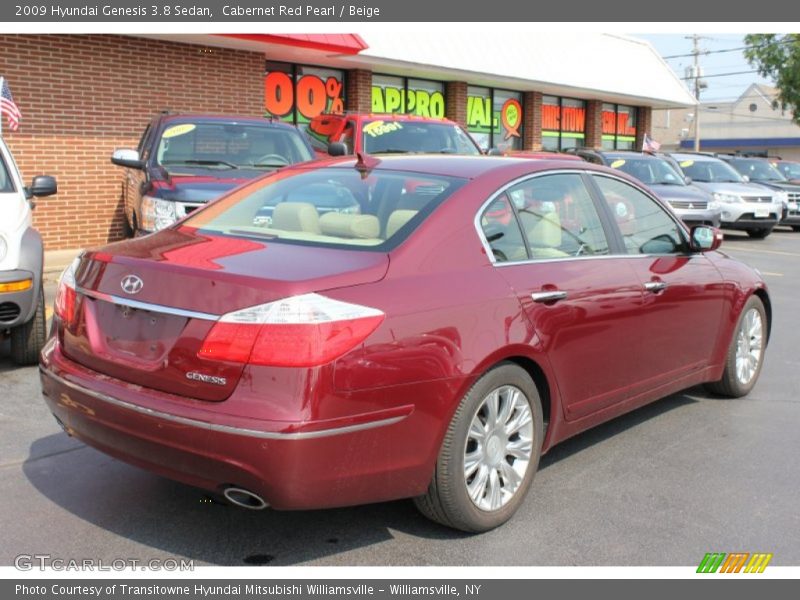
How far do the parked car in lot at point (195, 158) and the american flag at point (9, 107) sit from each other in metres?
2.33

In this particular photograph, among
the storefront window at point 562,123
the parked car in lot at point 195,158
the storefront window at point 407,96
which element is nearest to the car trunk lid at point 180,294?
the parked car in lot at point 195,158

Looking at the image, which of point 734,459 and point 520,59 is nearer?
point 734,459

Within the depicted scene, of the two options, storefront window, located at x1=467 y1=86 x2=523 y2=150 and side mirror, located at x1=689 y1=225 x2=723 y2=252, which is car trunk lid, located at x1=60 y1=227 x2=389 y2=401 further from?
storefront window, located at x1=467 y1=86 x2=523 y2=150

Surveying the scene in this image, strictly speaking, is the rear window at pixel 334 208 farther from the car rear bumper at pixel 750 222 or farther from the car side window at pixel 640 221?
the car rear bumper at pixel 750 222

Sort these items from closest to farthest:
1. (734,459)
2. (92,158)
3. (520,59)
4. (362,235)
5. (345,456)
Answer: (345,456) → (362,235) → (734,459) → (92,158) → (520,59)

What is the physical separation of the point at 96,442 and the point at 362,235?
1417mm

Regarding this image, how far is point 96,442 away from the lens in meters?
3.62

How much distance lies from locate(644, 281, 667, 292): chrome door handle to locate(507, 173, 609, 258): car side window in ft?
1.07

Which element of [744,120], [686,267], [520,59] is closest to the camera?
[686,267]

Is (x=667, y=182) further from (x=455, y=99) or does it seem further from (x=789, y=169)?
(x=789, y=169)

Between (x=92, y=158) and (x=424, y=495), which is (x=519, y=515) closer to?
(x=424, y=495)

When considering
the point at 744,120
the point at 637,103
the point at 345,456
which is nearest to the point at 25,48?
the point at 345,456

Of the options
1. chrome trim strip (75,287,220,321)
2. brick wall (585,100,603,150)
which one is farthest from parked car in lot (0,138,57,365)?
brick wall (585,100,603,150)

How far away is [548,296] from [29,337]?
13.8 ft
